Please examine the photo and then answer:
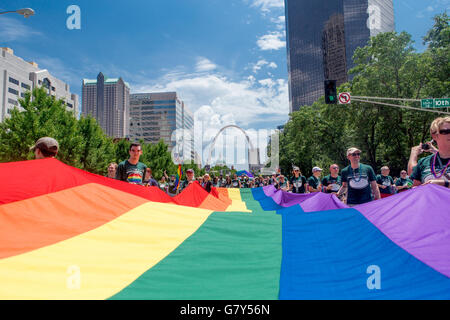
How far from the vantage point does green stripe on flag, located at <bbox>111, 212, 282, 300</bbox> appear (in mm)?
2045

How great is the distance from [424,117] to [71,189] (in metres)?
29.3

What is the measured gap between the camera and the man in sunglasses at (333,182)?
8.53 m

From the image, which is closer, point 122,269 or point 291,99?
point 122,269

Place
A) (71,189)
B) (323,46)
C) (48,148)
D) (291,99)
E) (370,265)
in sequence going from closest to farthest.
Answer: (370,265) → (71,189) → (48,148) → (323,46) → (291,99)

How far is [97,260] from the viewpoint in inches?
96.9

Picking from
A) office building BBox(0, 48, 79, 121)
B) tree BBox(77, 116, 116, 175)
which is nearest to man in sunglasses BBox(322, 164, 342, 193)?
tree BBox(77, 116, 116, 175)

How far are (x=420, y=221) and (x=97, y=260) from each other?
2.68 meters

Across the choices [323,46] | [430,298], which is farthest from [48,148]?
[323,46]

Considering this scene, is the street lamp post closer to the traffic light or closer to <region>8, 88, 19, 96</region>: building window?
the traffic light

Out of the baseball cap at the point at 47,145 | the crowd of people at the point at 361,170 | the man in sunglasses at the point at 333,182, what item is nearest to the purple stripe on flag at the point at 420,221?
the crowd of people at the point at 361,170

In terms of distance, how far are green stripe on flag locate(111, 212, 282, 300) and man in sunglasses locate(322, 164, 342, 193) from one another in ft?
18.1
